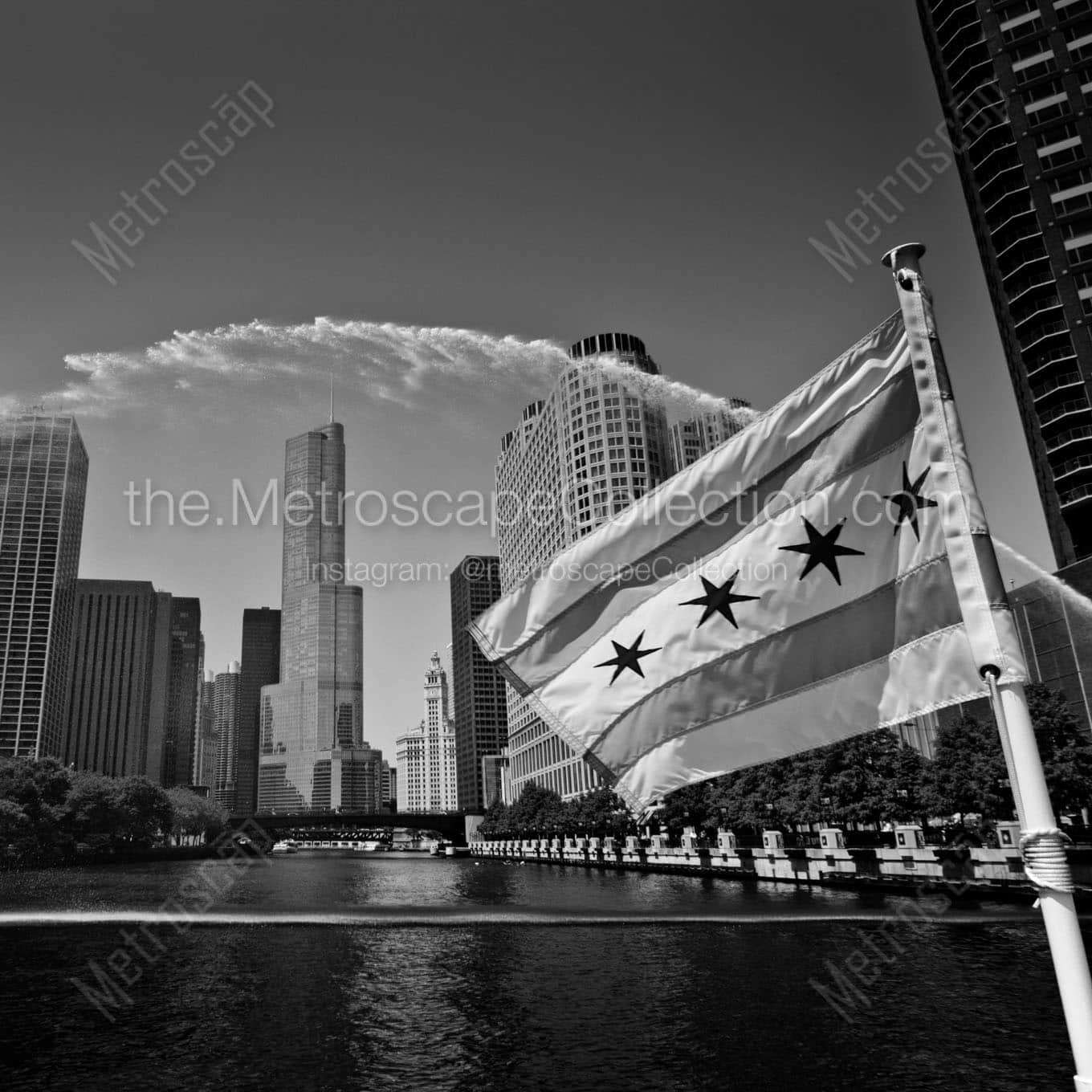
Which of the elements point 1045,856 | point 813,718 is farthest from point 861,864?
point 1045,856

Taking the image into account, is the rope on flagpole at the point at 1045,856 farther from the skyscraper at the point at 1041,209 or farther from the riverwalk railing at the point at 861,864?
the skyscraper at the point at 1041,209

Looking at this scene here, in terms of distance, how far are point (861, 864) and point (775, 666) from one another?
61.1 metres

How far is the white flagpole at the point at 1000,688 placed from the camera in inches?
332

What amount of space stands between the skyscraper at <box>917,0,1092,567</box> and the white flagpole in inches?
4960

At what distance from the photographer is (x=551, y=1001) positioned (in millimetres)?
31594

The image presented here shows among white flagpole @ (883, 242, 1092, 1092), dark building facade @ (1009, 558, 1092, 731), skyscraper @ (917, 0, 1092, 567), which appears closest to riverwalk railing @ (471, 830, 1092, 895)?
white flagpole @ (883, 242, 1092, 1092)

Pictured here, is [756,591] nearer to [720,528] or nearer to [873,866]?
[720,528]

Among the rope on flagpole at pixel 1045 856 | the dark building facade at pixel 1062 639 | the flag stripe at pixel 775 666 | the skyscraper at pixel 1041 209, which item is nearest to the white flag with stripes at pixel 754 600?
the flag stripe at pixel 775 666

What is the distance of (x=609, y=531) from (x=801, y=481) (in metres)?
2.84

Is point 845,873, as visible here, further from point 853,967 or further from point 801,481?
point 801,481

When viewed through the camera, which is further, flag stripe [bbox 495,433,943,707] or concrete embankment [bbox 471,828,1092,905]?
concrete embankment [bbox 471,828,1092,905]

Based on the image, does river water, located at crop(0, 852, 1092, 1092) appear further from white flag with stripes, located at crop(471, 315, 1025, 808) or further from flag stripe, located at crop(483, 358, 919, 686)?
flag stripe, located at crop(483, 358, 919, 686)

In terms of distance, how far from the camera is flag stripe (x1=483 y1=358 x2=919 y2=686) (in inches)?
515

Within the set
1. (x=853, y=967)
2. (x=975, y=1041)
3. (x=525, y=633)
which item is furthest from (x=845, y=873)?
(x=525, y=633)
